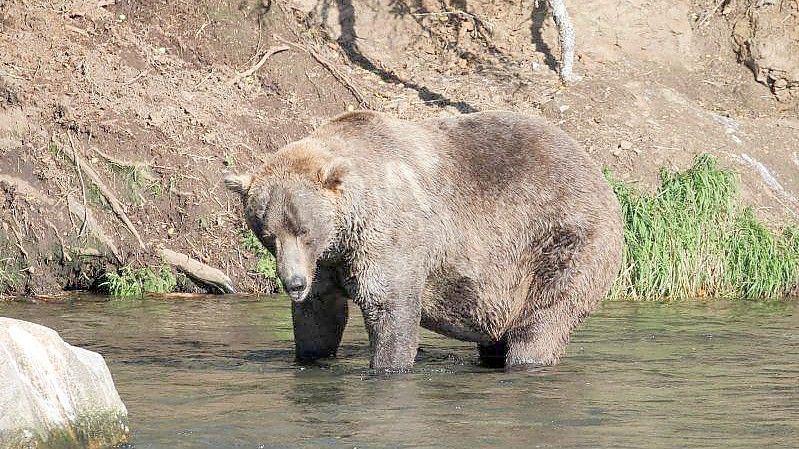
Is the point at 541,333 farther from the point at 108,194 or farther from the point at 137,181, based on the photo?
the point at 137,181

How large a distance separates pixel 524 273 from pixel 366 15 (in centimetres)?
1073

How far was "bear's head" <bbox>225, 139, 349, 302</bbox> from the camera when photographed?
8.07 meters

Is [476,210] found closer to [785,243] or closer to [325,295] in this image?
[325,295]

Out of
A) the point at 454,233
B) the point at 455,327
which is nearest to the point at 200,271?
the point at 455,327

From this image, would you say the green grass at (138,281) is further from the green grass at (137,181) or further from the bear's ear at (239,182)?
the bear's ear at (239,182)

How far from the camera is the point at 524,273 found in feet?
30.6

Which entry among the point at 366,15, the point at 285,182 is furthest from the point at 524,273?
the point at 366,15

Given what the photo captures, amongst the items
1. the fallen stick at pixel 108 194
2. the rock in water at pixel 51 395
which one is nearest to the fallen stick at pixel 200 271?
the fallen stick at pixel 108 194

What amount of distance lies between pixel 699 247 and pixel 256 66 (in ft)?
20.7

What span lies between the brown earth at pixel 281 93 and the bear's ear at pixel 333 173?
620 cm

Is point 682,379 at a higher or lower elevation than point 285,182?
lower

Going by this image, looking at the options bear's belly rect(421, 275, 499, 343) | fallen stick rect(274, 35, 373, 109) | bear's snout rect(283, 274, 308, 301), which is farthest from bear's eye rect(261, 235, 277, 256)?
fallen stick rect(274, 35, 373, 109)

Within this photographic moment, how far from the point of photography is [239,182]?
8312 millimetres

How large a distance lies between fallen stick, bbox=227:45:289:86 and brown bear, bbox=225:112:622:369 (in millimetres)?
7992
